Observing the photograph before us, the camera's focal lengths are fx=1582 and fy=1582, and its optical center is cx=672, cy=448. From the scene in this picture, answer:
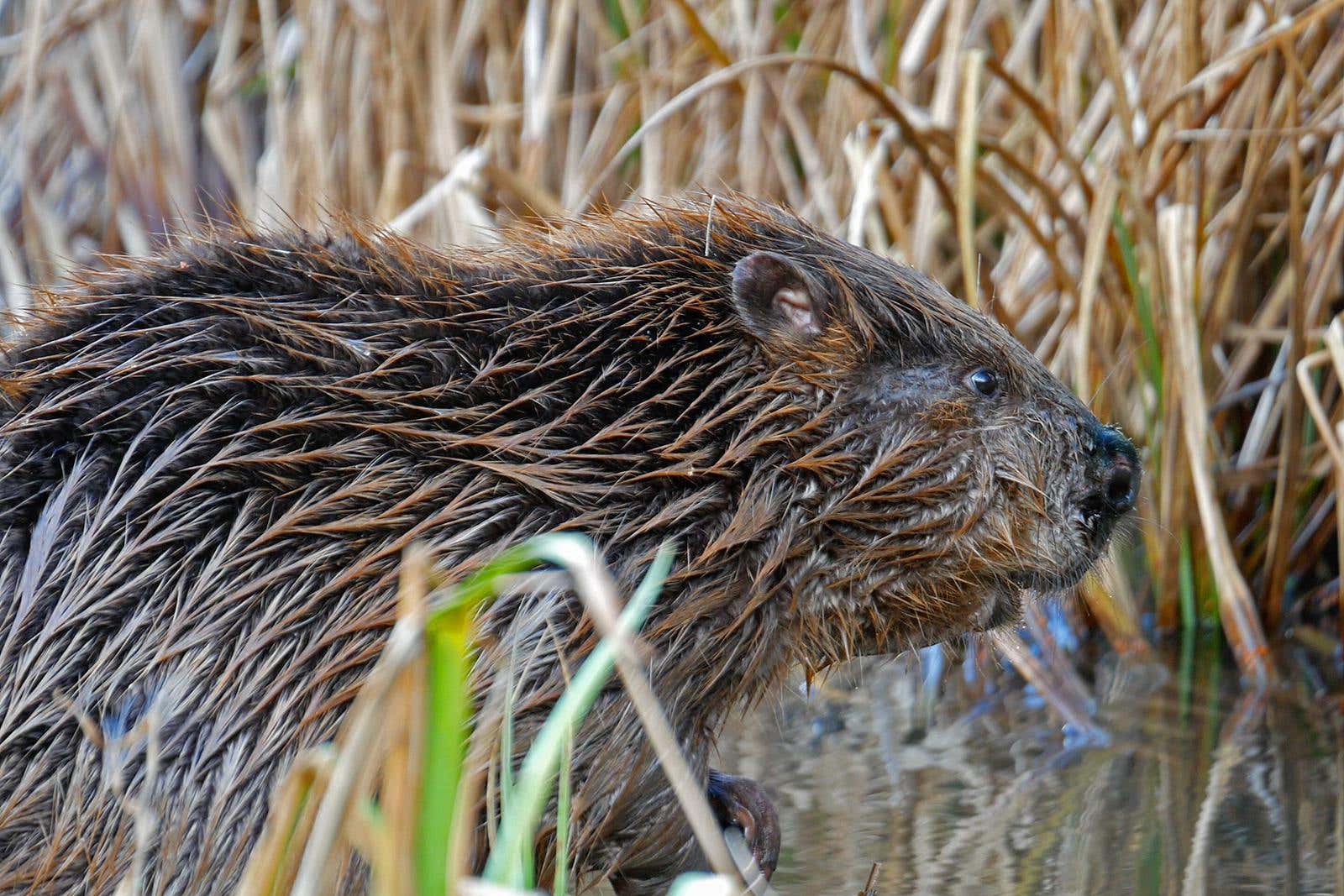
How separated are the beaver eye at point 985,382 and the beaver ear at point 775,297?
24 cm

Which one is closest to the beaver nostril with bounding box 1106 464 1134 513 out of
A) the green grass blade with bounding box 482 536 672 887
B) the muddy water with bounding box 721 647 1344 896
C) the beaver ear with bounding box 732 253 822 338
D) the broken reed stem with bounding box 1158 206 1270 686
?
the muddy water with bounding box 721 647 1344 896

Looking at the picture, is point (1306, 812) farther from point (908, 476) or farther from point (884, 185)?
point (884, 185)

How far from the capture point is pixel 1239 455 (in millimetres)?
3736

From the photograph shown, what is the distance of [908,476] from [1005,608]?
11.8 inches

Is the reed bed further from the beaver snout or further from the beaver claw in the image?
the beaver claw

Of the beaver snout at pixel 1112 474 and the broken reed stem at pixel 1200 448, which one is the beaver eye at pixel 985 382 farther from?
the broken reed stem at pixel 1200 448

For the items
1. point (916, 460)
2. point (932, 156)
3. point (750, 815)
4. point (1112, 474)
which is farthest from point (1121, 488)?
point (932, 156)

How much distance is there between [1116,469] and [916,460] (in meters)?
0.34

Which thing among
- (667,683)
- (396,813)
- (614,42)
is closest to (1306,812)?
(667,683)

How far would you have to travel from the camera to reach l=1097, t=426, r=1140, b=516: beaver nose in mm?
2334

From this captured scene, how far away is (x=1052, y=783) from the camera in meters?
2.79

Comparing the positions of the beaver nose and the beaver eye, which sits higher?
the beaver eye

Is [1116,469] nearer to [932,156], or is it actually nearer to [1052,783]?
[1052,783]

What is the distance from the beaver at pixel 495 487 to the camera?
1863 millimetres
